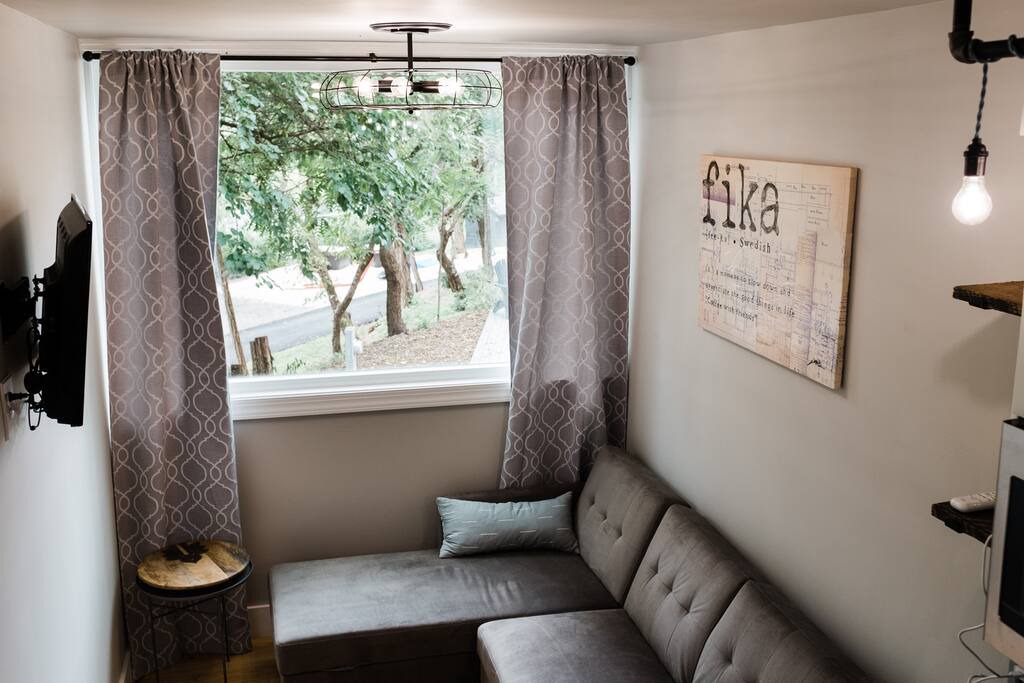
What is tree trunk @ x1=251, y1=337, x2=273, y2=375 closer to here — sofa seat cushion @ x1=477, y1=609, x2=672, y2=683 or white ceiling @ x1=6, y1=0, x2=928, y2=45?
white ceiling @ x1=6, y1=0, x2=928, y2=45

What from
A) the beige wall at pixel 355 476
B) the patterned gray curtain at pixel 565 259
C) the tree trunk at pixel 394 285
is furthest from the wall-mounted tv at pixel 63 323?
the patterned gray curtain at pixel 565 259

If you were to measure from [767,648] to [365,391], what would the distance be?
2022mm

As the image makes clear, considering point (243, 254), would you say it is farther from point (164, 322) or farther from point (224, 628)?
point (224, 628)

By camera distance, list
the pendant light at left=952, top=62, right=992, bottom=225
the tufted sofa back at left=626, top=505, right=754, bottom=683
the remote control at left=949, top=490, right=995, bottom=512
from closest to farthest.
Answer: the pendant light at left=952, top=62, right=992, bottom=225 → the remote control at left=949, top=490, right=995, bottom=512 → the tufted sofa back at left=626, top=505, right=754, bottom=683

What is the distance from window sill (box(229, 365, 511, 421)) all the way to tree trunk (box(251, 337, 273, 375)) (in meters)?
0.04

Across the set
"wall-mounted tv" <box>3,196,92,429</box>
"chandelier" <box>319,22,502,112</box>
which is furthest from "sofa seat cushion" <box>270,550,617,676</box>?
"chandelier" <box>319,22,502,112</box>

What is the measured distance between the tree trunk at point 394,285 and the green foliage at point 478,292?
24 centimetres

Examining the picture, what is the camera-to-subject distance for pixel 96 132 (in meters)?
3.78

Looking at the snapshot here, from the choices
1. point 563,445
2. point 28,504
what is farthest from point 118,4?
point 563,445

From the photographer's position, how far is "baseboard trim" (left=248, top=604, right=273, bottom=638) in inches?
168

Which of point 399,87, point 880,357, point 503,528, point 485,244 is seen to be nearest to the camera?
point 880,357

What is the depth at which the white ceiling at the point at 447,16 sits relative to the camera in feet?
7.69

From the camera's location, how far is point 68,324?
2.27m

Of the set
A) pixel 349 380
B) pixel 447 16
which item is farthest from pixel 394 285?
pixel 447 16
